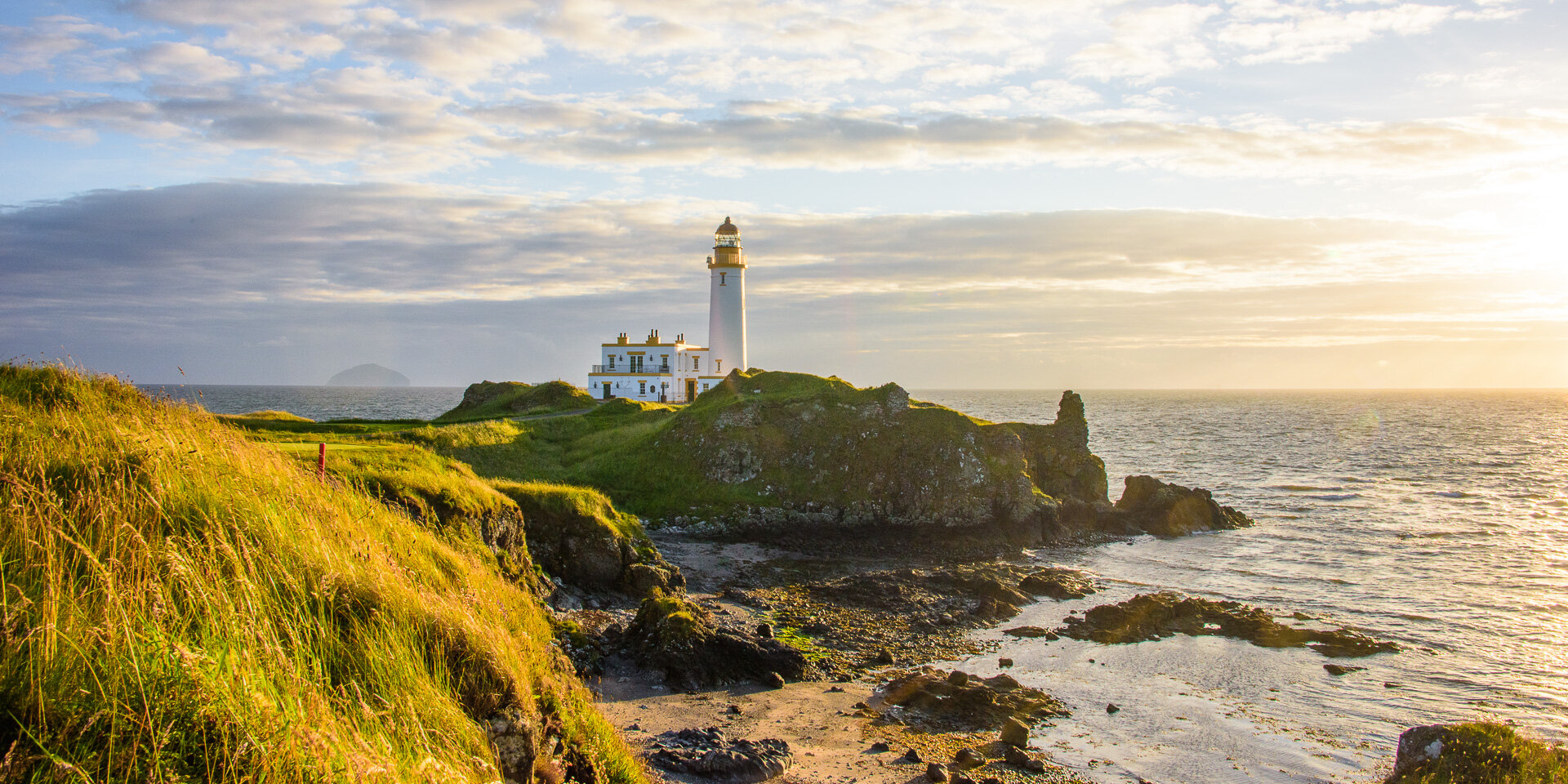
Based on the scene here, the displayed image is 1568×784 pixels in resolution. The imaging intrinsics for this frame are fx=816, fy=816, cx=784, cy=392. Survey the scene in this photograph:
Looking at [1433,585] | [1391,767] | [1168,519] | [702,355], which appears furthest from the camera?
[702,355]

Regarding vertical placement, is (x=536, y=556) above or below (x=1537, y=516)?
above

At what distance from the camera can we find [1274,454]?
8244cm

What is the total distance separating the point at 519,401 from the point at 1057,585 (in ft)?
134

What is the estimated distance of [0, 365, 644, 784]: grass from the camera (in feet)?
16.0

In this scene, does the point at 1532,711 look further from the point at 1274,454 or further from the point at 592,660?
the point at 1274,454

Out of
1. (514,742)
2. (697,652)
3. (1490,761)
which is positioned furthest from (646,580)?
(1490,761)

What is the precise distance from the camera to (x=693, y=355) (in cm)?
7725

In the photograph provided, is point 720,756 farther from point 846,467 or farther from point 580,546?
point 846,467

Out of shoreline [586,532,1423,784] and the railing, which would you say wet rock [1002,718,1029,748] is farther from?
the railing

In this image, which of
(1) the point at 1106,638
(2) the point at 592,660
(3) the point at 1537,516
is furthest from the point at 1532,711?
(3) the point at 1537,516

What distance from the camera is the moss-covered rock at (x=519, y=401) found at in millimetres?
54938

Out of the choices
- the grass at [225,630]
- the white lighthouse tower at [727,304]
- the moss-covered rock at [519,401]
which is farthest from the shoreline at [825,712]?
the white lighthouse tower at [727,304]

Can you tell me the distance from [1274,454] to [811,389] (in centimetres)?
6271

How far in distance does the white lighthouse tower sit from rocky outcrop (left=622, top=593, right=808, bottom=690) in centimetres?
5216
